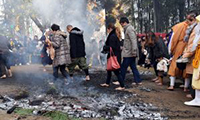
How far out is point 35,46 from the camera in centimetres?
1555

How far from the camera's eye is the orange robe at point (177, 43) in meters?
5.93

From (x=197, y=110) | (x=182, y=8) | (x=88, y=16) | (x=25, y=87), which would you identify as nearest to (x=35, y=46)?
(x=88, y=16)

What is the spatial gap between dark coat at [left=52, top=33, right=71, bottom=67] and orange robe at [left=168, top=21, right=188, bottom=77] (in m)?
3.45

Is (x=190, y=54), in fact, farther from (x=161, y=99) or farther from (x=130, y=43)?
(x=130, y=43)

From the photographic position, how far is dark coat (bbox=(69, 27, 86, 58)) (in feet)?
22.8

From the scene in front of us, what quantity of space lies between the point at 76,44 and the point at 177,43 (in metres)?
3.38

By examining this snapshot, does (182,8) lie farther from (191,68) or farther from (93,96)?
(93,96)

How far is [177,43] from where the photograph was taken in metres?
6.08

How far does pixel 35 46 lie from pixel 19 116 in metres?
12.2

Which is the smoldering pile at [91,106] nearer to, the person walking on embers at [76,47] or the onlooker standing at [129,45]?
the onlooker standing at [129,45]

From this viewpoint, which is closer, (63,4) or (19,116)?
(19,116)

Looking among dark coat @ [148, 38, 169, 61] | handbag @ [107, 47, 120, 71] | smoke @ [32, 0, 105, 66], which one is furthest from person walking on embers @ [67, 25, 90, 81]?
smoke @ [32, 0, 105, 66]

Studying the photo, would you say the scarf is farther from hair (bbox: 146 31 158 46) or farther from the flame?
the flame

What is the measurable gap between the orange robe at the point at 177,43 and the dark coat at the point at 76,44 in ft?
10.2
